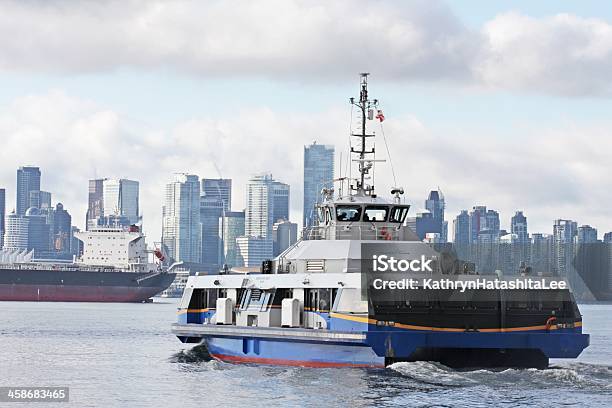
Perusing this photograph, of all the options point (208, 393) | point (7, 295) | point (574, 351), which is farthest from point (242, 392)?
point (7, 295)

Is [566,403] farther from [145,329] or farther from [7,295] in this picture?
[7,295]

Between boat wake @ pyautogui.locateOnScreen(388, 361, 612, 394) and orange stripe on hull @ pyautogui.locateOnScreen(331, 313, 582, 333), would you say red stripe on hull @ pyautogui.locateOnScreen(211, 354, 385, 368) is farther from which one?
orange stripe on hull @ pyautogui.locateOnScreen(331, 313, 582, 333)

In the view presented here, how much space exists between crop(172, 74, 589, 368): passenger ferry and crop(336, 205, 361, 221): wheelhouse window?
0.04 meters

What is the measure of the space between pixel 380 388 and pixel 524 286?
248 inches

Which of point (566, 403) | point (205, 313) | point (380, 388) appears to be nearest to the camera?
point (566, 403)

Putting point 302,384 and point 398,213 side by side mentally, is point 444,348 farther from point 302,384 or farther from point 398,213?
point 398,213

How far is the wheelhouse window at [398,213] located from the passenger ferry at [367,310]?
0.12 ft

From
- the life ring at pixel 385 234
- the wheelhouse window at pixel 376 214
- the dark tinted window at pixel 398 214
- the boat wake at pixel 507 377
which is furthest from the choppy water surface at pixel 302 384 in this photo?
the dark tinted window at pixel 398 214

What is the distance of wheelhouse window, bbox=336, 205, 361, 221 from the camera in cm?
4353

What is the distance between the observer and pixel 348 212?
4356 cm

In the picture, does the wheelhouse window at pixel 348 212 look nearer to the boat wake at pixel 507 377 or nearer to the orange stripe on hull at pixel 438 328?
the orange stripe on hull at pixel 438 328

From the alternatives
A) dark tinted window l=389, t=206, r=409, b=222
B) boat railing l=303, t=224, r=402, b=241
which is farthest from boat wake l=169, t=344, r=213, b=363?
dark tinted window l=389, t=206, r=409, b=222

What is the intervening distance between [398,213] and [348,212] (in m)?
1.83

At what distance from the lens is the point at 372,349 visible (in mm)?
37000
